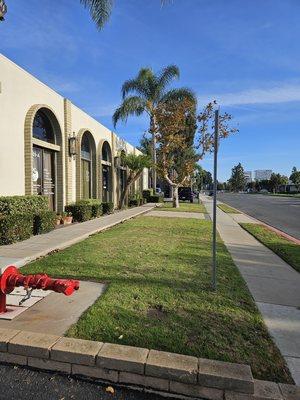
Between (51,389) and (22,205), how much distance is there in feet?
24.5

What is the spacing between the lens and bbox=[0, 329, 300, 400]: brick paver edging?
307 centimetres

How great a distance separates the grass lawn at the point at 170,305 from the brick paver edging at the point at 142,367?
0.20m

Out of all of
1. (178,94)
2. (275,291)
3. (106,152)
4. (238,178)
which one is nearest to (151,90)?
(178,94)

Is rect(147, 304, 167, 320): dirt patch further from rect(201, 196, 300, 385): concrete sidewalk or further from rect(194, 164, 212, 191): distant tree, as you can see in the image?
rect(194, 164, 212, 191): distant tree

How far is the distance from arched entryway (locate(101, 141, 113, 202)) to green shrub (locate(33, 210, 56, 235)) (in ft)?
33.9

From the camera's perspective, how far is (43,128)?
13.8 meters

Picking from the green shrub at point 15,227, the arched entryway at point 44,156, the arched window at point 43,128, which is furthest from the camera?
the arched window at point 43,128

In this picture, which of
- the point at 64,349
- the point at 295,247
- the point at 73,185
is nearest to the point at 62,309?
the point at 64,349

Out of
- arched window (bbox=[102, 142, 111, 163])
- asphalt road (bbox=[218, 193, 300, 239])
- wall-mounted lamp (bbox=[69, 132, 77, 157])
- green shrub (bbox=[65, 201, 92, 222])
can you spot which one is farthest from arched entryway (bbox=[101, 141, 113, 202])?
asphalt road (bbox=[218, 193, 300, 239])

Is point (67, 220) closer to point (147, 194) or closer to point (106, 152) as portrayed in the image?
point (106, 152)

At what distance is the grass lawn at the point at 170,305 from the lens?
3.67m

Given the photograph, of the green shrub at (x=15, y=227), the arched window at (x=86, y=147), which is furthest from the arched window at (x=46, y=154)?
the green shrub at (x=15, y=227)

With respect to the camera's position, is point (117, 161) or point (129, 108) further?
point (129, 108)

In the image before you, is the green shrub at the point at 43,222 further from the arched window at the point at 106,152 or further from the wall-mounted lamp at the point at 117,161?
the wall-mounted lamp at the point at 117,161
